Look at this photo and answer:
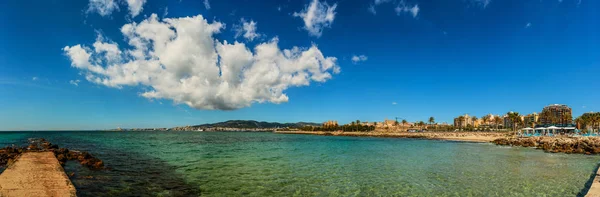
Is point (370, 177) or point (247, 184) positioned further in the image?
point (370, 177)

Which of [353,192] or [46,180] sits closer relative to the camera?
[46,180]

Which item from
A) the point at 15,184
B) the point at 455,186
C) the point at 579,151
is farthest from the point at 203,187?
the point at 579,151

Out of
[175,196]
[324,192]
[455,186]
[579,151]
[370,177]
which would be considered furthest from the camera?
[579,151]

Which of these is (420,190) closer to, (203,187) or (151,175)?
(203,187)

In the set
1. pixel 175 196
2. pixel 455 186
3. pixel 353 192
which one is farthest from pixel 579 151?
pixel 175 196

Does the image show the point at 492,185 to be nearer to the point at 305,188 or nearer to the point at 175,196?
the point at 305,188

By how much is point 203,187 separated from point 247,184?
2.27m

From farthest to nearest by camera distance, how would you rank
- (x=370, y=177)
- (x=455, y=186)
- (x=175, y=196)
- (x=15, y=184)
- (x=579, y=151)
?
(x=579, y=151) < (x=370, y=177) < (x=455, y=186) < (x=175, y=196) < (x=15, y=184)

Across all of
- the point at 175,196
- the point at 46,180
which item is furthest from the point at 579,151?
the point at 46,180

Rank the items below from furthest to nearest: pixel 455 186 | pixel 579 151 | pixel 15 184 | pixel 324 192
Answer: pixel 579 151 < pixel 455 186 < pixel 324 192 < pixel 15 184

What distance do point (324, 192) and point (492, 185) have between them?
378 inches

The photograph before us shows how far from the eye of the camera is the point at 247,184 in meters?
15.8

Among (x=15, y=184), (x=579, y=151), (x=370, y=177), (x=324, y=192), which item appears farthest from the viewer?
(x=579, y=151)

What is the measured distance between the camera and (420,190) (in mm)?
14789
